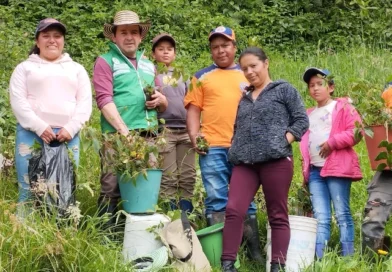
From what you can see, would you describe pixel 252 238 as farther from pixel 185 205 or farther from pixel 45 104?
pixel 45 104

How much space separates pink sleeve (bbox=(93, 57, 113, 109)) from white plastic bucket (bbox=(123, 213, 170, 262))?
93cm

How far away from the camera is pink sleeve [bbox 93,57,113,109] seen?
5.64m

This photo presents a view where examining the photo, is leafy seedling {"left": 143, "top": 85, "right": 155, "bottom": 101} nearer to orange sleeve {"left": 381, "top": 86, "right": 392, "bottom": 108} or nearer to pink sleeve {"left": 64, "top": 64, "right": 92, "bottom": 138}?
pink sleeve {"left": 64, "top": 64, "right": 92, "bottom": 138}

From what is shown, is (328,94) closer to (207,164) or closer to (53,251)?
(207,164)

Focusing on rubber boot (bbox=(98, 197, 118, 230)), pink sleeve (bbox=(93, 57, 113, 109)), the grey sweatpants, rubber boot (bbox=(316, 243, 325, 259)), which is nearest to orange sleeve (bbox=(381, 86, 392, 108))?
the grey sweatpants

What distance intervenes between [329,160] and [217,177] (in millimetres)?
869

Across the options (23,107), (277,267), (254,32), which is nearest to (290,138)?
(277,267)

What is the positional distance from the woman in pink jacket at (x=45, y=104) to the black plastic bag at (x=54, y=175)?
0.30ft

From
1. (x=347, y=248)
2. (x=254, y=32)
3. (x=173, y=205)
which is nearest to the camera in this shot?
(x=347, y=248)

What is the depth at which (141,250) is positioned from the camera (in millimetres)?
5184

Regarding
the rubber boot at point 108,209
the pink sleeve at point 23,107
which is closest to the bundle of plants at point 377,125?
the rubber boot at point 108,209

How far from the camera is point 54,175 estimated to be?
5312mm

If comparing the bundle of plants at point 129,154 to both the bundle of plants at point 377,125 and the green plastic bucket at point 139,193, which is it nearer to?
the green plastic bucket at point 139,193

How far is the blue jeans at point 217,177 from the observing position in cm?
579
